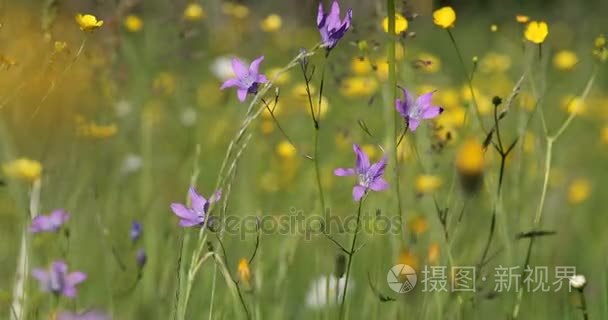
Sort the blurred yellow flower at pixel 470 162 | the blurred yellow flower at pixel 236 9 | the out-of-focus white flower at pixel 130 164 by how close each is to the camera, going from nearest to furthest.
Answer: the blurred yellow flower at pixel 470 162, the blurred yellow flower at pixel 236 9, the out-of-focus white flower at pixel 130 164

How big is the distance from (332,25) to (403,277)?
1.07ft

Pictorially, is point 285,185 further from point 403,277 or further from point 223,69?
point 403,277

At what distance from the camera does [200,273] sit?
1718 mm

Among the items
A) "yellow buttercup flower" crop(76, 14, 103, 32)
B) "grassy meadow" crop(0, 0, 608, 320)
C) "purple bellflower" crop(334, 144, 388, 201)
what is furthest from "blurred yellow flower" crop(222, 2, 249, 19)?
"purple bellflower" crop(334, 144, 388, 201)

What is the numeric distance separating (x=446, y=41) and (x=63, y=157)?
14.9 feet

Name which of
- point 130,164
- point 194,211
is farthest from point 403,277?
point 130,164

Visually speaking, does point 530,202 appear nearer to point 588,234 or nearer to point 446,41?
point 588,234

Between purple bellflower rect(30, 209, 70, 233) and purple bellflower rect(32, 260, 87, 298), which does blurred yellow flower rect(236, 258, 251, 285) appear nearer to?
purple bellflower rect(32, 260, 87, 298)

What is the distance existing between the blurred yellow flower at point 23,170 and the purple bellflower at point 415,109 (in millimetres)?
680

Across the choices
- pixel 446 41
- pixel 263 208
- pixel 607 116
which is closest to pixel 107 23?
pixel 263 208

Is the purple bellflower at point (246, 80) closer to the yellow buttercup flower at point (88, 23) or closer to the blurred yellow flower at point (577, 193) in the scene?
the yellow buttercup flower at point (88, 23)

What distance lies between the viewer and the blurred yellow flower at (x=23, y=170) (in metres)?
1.45

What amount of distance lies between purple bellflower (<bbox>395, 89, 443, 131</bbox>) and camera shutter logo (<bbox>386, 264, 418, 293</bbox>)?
0.18 metres

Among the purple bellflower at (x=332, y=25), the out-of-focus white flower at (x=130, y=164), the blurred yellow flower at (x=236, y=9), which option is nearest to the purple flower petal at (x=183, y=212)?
the purple bellflower at (x=332, y=25)
